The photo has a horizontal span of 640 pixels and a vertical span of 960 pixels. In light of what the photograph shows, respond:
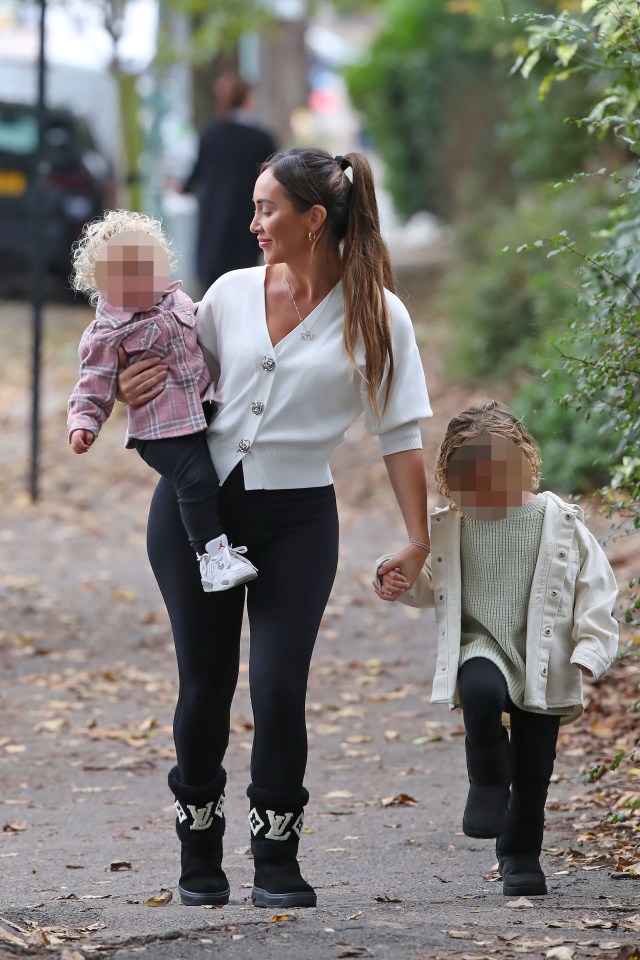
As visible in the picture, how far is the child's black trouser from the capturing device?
11.9 ft

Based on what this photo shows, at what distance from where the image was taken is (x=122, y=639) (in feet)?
25.5

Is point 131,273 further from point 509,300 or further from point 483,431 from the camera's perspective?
point 509,300

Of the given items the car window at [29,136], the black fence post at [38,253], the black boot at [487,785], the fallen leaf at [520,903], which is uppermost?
the car window at [29,136]

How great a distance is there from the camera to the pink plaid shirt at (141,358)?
3.68 m

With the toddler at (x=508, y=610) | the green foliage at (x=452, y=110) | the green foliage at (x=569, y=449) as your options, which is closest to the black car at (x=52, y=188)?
the green foliage at (x=452, y=110)

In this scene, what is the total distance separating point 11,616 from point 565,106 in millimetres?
8468

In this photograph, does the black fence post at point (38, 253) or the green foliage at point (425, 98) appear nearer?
the black fence post at point (38, 253)

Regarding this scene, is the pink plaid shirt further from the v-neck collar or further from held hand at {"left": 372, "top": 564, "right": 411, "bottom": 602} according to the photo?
held hand at {"left": 372, "top": 564, "right": 411, "bottom": 602}

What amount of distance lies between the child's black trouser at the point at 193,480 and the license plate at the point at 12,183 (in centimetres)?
1379

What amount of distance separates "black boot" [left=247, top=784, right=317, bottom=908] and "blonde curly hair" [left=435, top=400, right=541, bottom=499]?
2.92 ft

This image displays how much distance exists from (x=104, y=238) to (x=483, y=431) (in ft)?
3.50

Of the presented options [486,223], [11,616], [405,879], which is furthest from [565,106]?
[405,879]

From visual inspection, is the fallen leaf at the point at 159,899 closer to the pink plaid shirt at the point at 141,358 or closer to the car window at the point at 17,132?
the pink plaid shirt at the point at 141,358

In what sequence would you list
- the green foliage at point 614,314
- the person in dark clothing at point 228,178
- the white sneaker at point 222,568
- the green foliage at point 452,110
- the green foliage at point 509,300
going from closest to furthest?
the white sneaker at point 222,568 < the green foliage at point 614,314 < the person in dark clothing at point 228,178 < the green foliage at point 509,300 < the green foliage at point 452,110
